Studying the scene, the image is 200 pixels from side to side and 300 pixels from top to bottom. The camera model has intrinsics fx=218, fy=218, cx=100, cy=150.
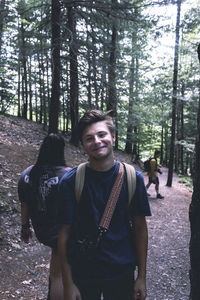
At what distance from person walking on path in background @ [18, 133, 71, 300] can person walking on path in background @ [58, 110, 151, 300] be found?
64 centimetres

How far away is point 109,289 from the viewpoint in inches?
67.9

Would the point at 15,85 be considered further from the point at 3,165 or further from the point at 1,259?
the point at 1,259

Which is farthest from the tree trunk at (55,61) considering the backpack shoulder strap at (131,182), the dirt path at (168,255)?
the backpack shoulder strap at (131,182)

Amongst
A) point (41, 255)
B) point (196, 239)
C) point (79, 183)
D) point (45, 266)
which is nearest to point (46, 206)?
point (79, 183)

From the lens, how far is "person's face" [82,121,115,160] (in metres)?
1.75

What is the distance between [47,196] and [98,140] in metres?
1.01

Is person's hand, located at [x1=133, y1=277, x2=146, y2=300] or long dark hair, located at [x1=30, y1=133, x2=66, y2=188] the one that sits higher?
long dark hair, located at [x1=30, y1=133, x2=66, y2=188]

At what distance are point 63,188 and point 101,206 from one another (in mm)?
330

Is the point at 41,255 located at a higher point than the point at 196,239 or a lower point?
lower

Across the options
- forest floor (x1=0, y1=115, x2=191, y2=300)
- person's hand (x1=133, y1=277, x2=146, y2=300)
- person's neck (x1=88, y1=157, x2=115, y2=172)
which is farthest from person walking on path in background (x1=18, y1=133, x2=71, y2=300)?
forest floor (x1=0, y1=115, x2=191, y2=300)

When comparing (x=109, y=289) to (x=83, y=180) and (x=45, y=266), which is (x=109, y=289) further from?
(x=45, y=266)

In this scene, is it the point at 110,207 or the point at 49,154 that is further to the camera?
the point at 49,154

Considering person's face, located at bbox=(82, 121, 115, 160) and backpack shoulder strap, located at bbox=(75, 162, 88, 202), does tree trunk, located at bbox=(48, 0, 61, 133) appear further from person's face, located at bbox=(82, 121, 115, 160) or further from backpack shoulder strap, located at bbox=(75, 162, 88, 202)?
backpack shoulder strap, located at bbox=(75, 162, 88, 202)

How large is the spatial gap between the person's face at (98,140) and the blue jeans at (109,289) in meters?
0.99
